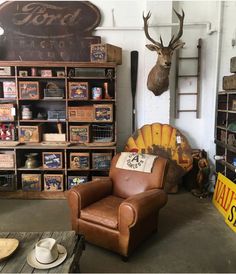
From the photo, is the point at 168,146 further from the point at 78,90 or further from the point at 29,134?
the point at 29,134

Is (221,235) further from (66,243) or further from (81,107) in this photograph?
(81,107)

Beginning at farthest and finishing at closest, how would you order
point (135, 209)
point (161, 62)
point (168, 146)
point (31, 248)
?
point (168, 146)
point (161, 62)
point (135, 209)
point (31, 248)

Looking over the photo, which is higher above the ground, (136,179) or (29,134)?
(29,134)

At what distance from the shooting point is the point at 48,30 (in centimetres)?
412

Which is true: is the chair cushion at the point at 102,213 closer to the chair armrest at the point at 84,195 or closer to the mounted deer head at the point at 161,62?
the chair armrest at the point at 84,195

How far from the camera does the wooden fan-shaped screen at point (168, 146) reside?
4047 mm

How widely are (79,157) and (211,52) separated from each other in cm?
264

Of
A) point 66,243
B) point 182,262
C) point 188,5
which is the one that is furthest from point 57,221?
point 188,5

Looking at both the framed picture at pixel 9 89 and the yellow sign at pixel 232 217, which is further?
the framed picture at pixel 9 89

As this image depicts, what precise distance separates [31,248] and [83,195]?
798mm

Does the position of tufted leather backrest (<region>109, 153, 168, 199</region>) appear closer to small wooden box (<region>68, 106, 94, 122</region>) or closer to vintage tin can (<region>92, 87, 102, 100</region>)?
small wooden box (<region>68, 106, 94, 122</region>)

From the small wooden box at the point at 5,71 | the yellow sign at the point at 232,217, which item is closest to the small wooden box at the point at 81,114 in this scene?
the small wooden box at the point at 5,71

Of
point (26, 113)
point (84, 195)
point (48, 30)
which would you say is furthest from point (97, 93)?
point (84, 195)

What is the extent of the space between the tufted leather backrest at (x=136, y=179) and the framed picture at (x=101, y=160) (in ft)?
2.58
